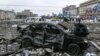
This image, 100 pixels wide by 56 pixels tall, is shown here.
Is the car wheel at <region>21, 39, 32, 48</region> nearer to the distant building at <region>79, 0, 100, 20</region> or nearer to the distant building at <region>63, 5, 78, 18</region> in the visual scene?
the distant building at <region>79, 0, 100, 20</region>

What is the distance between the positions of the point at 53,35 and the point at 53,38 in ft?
0.55

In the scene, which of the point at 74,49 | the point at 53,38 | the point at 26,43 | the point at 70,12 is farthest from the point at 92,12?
the point at 74,49

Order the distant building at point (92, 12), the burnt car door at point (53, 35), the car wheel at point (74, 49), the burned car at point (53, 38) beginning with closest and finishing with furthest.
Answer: the car wheel at point (74, 49)
the burned car at point (53, 38)
the burnt car door at point (53, 35)
the distant building at point (92, 12)

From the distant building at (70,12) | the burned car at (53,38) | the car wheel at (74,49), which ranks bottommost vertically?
the distant building at (70,12)

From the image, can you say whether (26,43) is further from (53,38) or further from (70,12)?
(70,12)

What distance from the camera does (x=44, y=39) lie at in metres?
13.3

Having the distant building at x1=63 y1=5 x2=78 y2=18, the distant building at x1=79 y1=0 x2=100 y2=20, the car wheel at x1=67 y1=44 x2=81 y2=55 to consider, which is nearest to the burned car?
the car wheel at x1=67 y1=44 x2=81 y2=55

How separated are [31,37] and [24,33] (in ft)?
2.20

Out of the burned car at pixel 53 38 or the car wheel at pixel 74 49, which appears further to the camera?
the burned car at pixel 53 38

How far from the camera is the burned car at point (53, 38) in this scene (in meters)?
12.7

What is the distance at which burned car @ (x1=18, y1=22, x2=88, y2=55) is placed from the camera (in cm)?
1266

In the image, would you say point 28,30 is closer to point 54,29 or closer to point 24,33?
point 24,33

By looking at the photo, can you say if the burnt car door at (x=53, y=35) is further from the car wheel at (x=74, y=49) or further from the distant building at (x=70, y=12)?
the distant building at (x=70, y=12)

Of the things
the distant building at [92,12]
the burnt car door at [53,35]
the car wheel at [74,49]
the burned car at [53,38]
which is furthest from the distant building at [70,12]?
the car wheel at [74,49]
